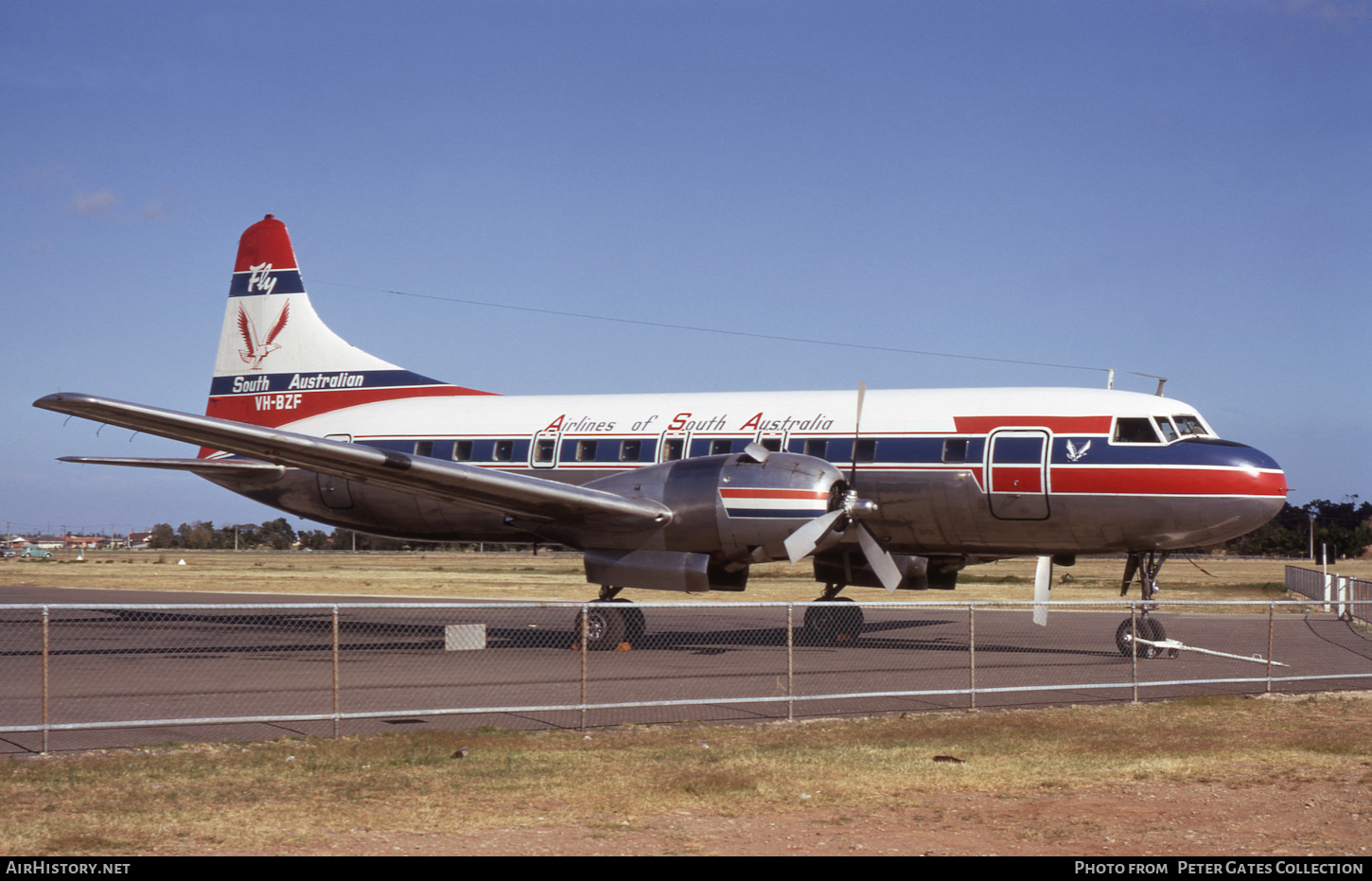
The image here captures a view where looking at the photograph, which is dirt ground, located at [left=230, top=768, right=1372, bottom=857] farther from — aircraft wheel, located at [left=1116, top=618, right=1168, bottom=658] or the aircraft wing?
the aircraft wing

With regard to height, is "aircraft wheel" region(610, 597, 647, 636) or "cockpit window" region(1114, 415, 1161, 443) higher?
"cockpit window" region(1114, 415, 1161, 443)

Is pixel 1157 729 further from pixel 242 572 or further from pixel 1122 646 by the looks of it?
pixel 242 572

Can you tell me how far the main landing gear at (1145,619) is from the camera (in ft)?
60.3

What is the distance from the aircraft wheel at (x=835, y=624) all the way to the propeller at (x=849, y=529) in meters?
1.30

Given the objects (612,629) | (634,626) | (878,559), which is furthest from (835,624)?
(612,629)

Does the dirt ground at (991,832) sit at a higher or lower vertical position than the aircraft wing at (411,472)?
lower

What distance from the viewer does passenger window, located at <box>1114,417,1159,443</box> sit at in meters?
19.0

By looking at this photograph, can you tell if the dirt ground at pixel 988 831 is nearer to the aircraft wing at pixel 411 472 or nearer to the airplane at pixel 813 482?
the airplane at pixel 813 482

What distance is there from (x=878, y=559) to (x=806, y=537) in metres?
2.24

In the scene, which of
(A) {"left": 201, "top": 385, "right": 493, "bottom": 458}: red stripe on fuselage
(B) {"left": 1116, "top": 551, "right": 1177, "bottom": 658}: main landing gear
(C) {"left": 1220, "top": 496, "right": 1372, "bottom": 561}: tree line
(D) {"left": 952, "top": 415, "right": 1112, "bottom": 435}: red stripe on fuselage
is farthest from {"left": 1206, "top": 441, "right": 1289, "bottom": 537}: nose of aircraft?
(C) {"left": 1220, "top": 496, "right": 1372, "bottom": 561}: tree line

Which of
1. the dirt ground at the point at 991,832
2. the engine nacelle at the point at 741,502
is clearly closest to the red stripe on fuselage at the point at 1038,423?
the engine nacelle at the point at 741,502

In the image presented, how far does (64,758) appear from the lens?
10203 millimetres
